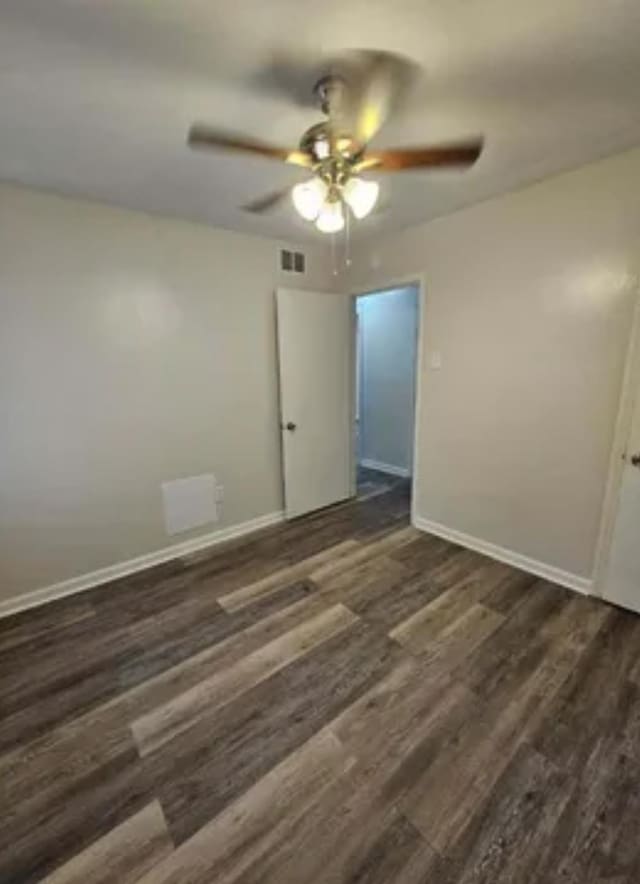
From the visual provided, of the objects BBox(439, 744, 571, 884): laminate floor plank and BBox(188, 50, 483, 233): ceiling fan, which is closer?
BBox(439, 744, 571, 884): laminate floor plank

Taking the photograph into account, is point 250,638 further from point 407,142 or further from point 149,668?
point 407,142

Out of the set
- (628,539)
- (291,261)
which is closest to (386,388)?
(291,261)

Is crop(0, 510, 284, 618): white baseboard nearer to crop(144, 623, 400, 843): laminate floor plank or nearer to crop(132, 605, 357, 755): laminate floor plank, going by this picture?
crop(132, 605, 357, 755): laminate floor plank

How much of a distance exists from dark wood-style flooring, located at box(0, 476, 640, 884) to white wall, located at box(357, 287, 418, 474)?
2374 mm

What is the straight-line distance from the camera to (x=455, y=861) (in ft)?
3.76

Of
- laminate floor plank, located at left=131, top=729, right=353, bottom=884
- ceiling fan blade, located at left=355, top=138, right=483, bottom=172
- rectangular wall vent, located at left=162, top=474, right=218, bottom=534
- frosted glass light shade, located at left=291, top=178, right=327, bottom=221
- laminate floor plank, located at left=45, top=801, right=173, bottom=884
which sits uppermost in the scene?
ceiling fan blade, located at left=355, top=138, right=483, bottom=172

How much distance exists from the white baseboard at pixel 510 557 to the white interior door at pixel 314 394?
3.16 ft

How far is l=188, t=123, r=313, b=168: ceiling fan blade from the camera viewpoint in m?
1.49

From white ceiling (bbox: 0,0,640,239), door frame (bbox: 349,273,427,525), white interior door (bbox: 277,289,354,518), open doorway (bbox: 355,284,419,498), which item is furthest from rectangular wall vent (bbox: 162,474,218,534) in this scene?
white ceiling (bbox: 0,0,640,239)

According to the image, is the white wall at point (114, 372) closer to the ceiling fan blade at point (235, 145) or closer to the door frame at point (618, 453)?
the ceiling fan blade at point (235, 145)

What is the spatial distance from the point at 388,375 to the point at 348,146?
3371mm

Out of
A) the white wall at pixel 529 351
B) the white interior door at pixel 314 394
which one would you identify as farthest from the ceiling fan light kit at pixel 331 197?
the white interior door at pixel 314 394

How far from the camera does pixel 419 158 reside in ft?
4.88

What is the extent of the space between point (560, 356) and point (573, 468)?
0.66 meters
